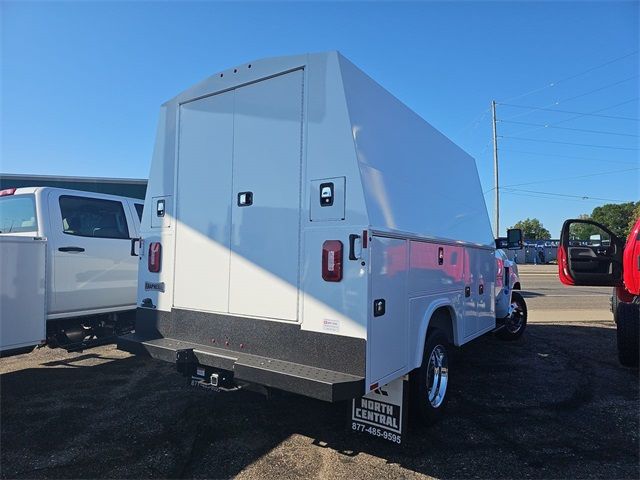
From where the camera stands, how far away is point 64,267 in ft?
18.1

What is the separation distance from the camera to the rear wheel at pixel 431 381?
3809mm

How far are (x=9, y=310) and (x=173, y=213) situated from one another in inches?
81.6

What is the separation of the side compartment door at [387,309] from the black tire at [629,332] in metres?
4.36

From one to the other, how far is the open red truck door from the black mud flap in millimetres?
4042

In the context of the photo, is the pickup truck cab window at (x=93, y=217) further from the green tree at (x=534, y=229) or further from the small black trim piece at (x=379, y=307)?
the green tree at (x=534, y=229)

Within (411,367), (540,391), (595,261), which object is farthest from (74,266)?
(595,261)

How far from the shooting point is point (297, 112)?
3.53 m

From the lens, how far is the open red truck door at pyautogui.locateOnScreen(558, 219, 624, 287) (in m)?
6.15

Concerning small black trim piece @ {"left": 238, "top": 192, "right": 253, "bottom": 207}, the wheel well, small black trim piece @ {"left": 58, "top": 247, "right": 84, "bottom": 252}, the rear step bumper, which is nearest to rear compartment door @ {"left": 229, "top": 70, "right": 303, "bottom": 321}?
small black trim piece @ {"left": 238, "top": 192, "right": 253, "bottom": 207}

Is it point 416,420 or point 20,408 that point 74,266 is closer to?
point 20,408

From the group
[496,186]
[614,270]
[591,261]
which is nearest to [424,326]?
[591,261]

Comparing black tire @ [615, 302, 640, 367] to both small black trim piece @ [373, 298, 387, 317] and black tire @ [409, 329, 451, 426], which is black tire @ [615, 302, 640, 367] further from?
small black trim piece @ [373, 298, 387, 317]

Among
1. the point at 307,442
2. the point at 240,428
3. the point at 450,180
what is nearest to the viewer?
the point at 307,442

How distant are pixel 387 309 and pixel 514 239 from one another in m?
4.53
